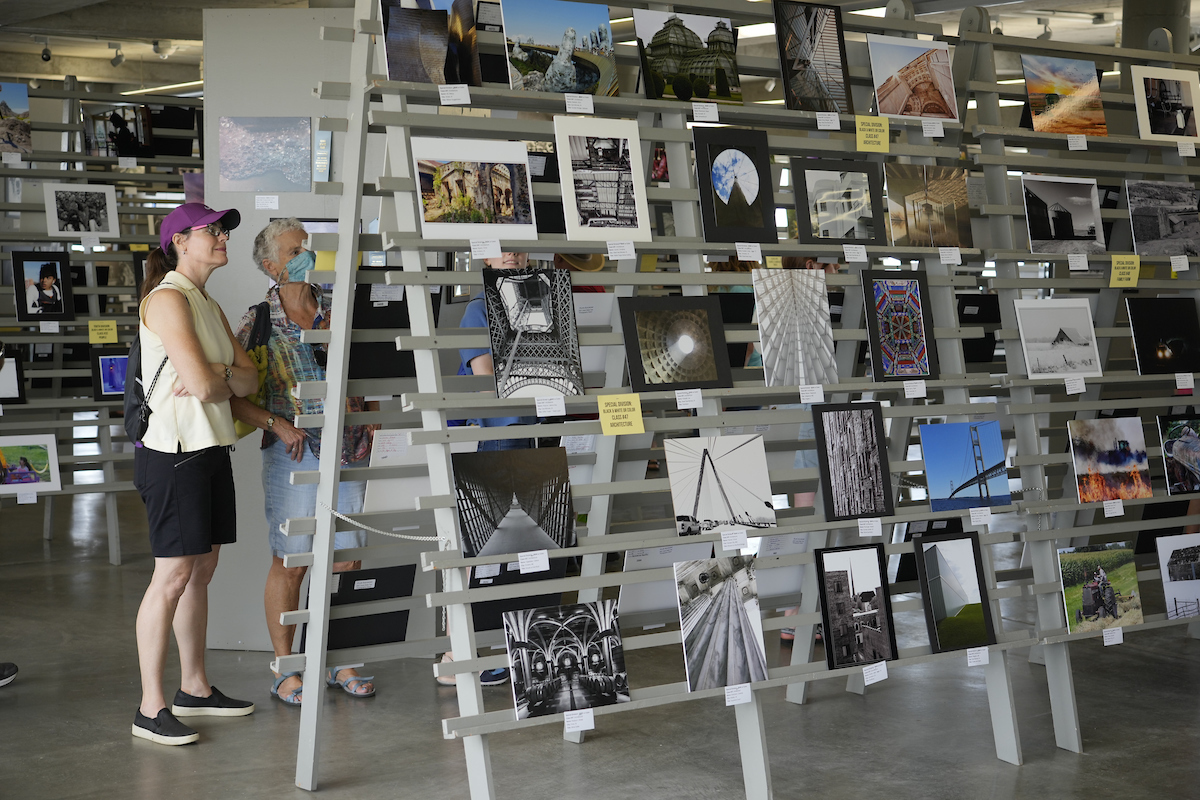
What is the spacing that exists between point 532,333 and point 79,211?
4764 mm

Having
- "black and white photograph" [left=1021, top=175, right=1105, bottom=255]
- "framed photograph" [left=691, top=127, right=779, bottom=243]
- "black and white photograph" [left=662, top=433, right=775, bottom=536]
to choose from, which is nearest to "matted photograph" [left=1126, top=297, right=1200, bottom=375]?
"black and white photograph" [left=1021, top=175, right=1105, bottom=255]

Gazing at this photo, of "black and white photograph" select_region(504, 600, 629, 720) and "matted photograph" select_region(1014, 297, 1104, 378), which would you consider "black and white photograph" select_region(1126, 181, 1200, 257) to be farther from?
"black and white photograph" select_region(504, 600, 629, 720)

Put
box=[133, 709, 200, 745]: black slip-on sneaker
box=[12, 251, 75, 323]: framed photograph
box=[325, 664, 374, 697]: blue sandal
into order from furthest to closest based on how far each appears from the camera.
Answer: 1. box=[12, 251, 75, 323]: framed photograph
2. box=[325, 664, 374, 697]: blue sandal
3. box=[133, 709, 200, 745]: black slip-on sneaker

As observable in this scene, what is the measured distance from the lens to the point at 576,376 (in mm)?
3076

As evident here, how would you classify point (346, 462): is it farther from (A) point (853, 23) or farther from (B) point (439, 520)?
(A) point (853, 23)

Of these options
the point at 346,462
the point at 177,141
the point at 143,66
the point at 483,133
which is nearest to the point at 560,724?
the point at 346,462

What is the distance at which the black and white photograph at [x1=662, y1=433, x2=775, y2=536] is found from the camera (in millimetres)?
3090

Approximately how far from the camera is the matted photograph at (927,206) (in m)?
3.61

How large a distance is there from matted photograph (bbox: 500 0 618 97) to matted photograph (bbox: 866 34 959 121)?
38.7 inches

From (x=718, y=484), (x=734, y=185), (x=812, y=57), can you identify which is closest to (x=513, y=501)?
(x=718, y=484)

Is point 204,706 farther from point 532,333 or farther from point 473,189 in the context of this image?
point 473,189

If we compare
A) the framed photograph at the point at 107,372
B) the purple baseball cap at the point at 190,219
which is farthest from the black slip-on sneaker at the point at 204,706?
the framed photograph at the point at 107,372

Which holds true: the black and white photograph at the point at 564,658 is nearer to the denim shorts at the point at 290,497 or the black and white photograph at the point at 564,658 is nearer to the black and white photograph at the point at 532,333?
the black and white photograph at the point at 532,333

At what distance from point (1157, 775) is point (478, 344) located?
2.47m
